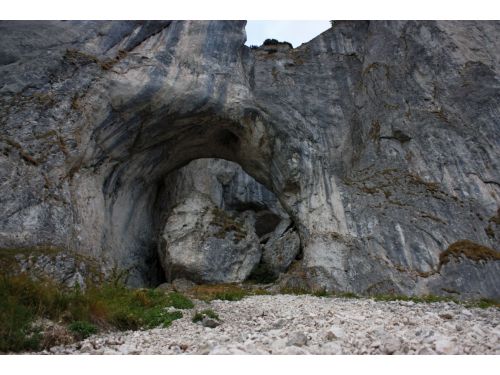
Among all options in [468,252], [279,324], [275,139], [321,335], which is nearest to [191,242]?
[275,139]

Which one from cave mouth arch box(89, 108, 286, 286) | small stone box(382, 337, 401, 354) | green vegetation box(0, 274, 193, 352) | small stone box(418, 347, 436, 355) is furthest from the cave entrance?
small stone box(418, 347, 436, 355)

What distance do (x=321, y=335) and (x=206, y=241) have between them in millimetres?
17416

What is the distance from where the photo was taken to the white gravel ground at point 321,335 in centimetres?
568

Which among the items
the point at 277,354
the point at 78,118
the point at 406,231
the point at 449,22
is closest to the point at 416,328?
the point at 277,354

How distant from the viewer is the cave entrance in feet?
74.3

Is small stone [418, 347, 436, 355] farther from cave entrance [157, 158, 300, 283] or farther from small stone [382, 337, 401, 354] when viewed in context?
cave entrance [157, 158, 300, 283]

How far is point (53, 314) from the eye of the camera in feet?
24.9

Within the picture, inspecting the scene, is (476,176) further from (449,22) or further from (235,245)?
(235,245)

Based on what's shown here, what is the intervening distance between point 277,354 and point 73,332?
379 centimetres

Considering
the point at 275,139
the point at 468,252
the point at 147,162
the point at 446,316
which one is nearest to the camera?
the point at 446,316

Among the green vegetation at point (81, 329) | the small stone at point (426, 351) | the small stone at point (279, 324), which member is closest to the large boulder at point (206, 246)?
the small stone at point (279, 324)

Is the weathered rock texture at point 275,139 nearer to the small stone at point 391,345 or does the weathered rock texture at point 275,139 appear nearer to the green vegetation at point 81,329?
the green vegetation at point 81,329

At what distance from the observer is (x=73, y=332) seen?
6961mm

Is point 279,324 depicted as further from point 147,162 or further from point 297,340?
point 147,162
